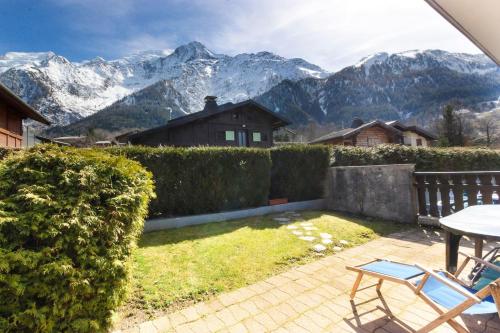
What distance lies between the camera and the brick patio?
8.95 feet

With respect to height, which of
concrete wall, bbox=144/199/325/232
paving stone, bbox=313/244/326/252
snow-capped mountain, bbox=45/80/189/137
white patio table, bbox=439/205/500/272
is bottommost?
paving stone, bbox=313/244/326/252

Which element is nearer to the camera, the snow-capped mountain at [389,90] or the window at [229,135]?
the window at [229,135]

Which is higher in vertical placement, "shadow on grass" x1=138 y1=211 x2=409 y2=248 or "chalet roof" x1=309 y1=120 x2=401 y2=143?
"chalet roof" x1=309 y1=120 x2=401 y2=143

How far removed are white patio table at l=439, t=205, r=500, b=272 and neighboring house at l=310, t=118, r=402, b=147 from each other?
21778mm

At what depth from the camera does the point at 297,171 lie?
31.4 feet

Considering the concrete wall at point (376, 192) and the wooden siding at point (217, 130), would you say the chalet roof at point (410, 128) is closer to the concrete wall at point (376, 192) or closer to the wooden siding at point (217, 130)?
the wooden siding at point (217, 130)

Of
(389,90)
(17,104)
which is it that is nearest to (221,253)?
(17,104)

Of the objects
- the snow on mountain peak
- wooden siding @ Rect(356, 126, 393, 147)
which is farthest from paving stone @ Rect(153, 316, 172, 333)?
the snow on mountain peak

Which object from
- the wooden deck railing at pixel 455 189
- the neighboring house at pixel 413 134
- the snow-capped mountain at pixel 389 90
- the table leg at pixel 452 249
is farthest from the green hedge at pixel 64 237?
the snow-capped mountain at pixel 389 90

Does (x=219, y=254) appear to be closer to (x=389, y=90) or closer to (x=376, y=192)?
(x=376, y=192)

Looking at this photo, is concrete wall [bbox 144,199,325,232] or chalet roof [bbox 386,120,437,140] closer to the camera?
concrete wall [bbox 144,199,325,232]

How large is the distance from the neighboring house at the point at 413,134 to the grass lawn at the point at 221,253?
25198 mm

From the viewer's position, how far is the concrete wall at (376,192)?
6793mm

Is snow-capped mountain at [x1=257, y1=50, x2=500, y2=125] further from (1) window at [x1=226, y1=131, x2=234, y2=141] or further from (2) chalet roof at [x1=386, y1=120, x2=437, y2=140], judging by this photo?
(1) window at [x1=226, y1=131, x2=234, y2=141]
